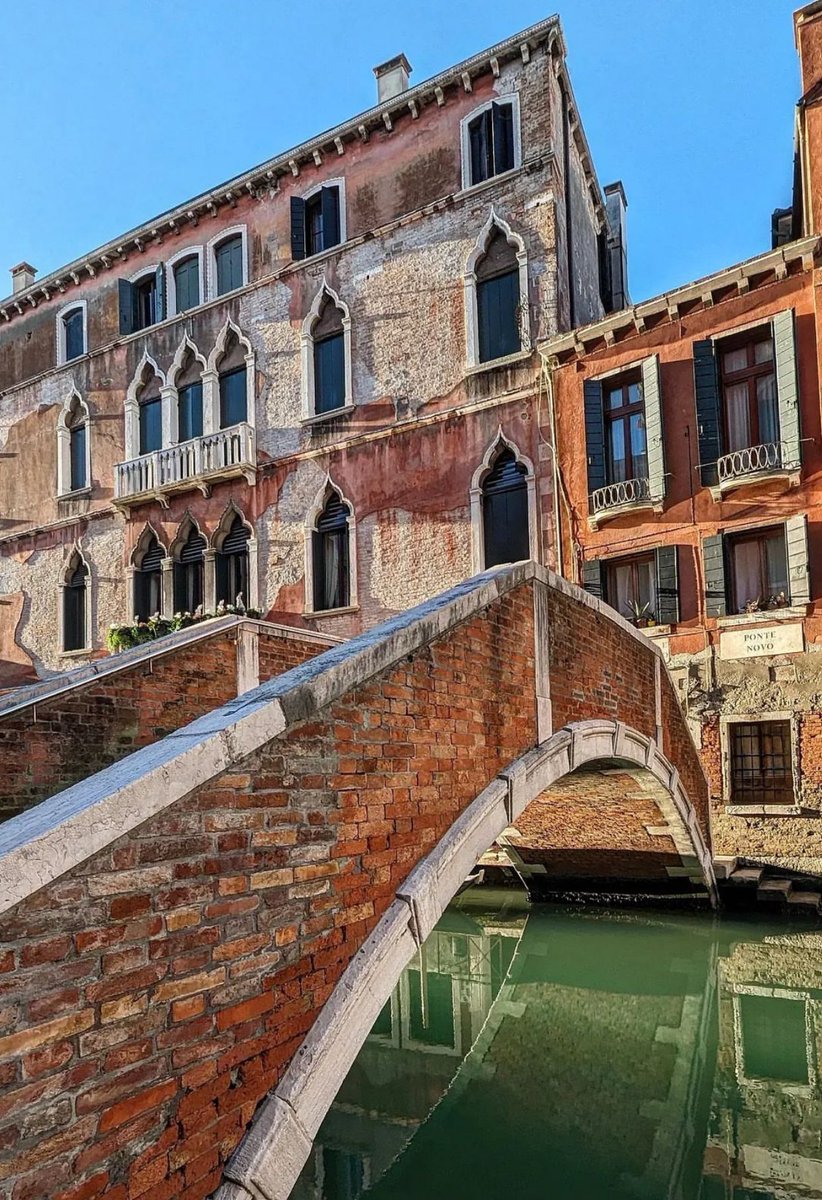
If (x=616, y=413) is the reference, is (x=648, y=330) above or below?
above

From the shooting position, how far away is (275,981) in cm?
243

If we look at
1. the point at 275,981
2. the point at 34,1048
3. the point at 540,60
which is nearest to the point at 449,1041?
the point at 275,981

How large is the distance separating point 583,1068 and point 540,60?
10425 millimetres

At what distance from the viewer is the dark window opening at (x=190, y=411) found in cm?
1344

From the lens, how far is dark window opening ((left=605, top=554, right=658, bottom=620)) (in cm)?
987

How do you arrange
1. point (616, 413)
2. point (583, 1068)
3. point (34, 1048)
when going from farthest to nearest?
1. point (616, 413)
2. point (583, 1068)
3. point (34, 1048)

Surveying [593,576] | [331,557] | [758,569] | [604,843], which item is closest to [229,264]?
[331,557]

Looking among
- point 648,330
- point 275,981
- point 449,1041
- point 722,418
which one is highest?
point 648,330

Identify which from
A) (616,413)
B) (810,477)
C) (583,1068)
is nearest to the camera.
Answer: (583,1068)

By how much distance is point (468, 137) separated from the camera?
11.3 m

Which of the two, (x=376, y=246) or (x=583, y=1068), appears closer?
(x=583, y=1068)

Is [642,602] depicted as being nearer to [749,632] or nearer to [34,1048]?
[749,632]

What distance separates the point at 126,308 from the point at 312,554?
18.0 feet

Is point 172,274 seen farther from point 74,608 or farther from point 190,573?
point 74,608
